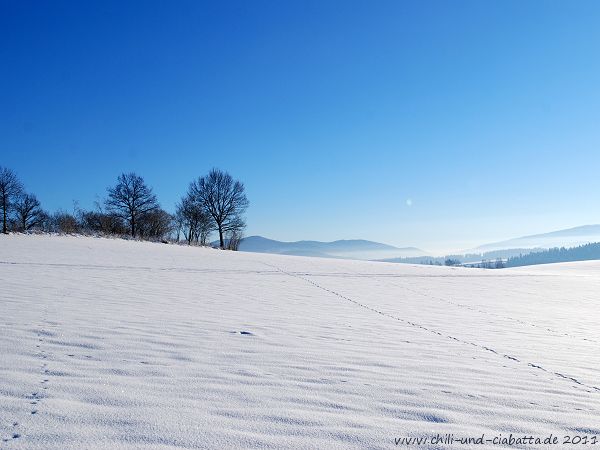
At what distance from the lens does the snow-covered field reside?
2598 millimetres

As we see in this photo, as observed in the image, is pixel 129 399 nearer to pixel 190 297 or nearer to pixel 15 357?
pixel 15 357

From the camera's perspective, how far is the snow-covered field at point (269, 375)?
102 inches

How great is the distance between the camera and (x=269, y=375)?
150 inches

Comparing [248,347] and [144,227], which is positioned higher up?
[144,227]

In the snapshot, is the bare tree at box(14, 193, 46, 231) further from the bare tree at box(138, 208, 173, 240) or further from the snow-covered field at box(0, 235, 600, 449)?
the snow-covered field at box(0, 235, 600, 449)

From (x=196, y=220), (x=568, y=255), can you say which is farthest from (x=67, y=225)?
(x=568, y=255)

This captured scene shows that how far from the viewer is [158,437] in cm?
242

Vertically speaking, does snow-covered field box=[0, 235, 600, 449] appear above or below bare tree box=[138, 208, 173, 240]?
below

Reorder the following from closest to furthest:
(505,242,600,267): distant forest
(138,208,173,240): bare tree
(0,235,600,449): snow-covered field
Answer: (0,235,600,449): snow-covered field
(138,208,173,240): bare tree
(505,242,600,267): distant forest

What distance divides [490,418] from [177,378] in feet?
7.95

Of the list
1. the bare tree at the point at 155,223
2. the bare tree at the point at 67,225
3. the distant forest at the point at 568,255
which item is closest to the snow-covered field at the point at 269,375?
the bare tree at the point at 67,225

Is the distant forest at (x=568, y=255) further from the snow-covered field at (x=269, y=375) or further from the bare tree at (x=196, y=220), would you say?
the snow-covered field at (x=269, y=375)

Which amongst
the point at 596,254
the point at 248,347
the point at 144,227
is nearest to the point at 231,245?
the point at 144,227

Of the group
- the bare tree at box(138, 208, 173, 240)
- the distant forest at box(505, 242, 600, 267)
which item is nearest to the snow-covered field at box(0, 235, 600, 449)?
the bare tree at box(138, 208, 173, 240)
